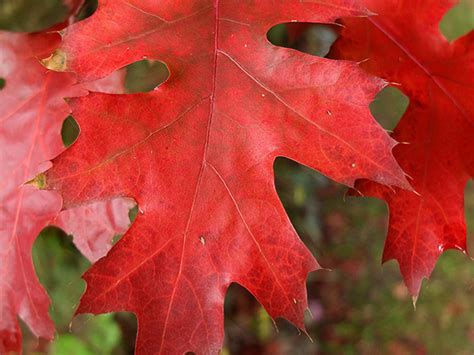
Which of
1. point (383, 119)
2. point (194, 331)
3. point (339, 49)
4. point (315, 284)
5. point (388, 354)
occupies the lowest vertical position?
point (388, 354)

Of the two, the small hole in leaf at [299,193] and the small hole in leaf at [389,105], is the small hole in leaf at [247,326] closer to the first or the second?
the small hole in leaf at [299,193]

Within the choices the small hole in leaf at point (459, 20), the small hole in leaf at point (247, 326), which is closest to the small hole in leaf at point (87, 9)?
the small hole in leaf at point (459, 20)

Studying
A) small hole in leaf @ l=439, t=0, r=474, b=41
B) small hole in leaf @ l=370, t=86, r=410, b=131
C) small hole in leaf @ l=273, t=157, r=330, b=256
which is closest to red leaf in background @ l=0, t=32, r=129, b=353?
small hole in leaf @ l=273, t=157, r=330, b=256

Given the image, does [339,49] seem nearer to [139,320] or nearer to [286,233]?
[286,233]

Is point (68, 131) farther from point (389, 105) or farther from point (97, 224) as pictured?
point (389, 105)

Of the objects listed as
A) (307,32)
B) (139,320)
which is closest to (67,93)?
(139,320)

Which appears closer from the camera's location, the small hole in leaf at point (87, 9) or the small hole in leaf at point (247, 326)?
the small hole in leaf at point (87, 9)

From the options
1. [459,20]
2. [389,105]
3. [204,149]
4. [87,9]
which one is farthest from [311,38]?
[459,20]

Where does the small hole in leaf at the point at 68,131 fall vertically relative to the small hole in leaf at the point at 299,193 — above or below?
above
